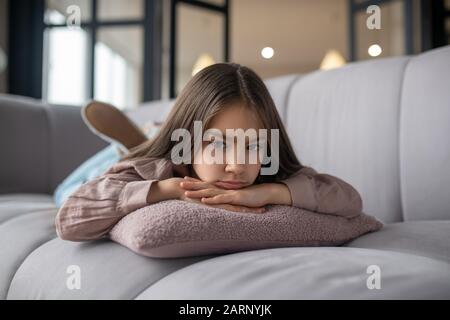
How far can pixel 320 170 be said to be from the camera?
1395 mm

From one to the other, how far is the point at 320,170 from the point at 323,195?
0.62 meters

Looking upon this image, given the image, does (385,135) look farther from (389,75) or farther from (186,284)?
(186,284)

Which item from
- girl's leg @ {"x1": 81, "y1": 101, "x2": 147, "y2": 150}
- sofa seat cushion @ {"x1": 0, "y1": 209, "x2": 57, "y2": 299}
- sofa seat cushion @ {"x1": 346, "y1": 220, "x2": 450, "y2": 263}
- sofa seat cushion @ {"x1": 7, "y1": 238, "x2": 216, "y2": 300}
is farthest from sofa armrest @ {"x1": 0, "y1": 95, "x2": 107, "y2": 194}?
sofa seat cushion @ {"x1": 346, "y1": 220, "x2": 450, "y2": 263}

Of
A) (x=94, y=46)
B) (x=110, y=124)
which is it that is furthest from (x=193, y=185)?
(x=94, y=46)

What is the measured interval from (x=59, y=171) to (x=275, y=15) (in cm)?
459

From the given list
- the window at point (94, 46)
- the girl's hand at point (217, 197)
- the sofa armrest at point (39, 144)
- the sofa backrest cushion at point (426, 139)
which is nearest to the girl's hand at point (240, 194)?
the girl's hand at point (217, 197)

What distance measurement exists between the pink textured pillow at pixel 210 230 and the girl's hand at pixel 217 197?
0.09 feet

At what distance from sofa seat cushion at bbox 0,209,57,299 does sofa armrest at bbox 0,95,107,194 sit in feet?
2.74

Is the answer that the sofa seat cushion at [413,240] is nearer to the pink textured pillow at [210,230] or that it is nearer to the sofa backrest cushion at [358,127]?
the pink textured pillow at [210,230]

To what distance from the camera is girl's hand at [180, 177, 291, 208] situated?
71 cm

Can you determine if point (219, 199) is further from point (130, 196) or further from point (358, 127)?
point (358, 127)

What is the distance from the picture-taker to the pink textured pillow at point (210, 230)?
61 cm

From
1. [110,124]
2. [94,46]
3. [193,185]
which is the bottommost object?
[193,185]
